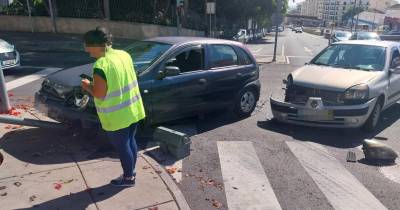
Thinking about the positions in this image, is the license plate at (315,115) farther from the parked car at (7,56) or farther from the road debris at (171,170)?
the parked car at (7,56)

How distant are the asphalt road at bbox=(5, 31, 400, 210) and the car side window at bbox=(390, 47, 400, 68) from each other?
1164 millimetres

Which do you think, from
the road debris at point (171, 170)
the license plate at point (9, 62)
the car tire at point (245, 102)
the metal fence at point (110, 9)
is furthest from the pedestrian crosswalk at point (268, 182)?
the metal fence at point (110, 9)

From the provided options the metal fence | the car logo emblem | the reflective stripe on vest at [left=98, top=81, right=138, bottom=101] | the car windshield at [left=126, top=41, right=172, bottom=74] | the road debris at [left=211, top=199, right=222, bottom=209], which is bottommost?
the road debris at [left=211, top=199, right=222, bottom=209]

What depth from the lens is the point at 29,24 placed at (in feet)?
93.3

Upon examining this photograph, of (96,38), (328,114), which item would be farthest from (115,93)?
(328,114)

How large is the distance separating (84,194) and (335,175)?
10.9ft

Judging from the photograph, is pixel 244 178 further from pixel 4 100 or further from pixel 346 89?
pixel 4 100

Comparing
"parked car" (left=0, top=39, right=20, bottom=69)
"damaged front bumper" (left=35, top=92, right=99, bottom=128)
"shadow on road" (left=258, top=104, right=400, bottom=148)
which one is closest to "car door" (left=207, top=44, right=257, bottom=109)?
"shadow on road" (left=258, top=104, right=400, bottom=148)

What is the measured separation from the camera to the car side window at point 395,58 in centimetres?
796

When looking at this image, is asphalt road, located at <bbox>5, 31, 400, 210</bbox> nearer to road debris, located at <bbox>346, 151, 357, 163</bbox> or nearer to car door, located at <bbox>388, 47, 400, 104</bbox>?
road debris, located at <bbox>346, 151, 357, 163</bbox>

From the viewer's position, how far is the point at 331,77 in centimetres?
723

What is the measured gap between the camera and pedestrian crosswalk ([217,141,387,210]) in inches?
177

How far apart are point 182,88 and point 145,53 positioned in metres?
0.90

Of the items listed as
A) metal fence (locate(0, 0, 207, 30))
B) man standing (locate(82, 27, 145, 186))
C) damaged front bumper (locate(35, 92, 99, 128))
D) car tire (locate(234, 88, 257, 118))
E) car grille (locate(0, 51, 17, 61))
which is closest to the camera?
man standing (locate(82, 27, 145, 186))
